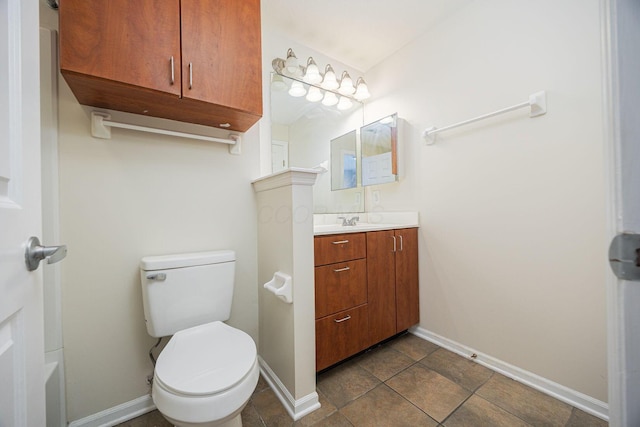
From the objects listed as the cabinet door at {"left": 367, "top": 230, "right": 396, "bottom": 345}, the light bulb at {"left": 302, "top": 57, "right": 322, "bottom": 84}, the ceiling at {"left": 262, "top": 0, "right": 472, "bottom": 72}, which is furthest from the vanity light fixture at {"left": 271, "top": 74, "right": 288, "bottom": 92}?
the cabinet door at {"left": 367, "top": 230, "right": 396, "bottom": 345}

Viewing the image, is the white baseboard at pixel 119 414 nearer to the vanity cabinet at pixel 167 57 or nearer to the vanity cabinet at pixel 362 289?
the vanity cabinet at pixel 362 289

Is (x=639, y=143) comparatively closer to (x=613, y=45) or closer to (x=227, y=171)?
(x=613, y=45)

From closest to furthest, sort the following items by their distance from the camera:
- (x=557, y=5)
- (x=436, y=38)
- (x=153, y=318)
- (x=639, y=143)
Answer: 1. (x=639, y=143)
2. (x=153, y=318)
3. (x=557, y=5)
4. (x=436, y=38)

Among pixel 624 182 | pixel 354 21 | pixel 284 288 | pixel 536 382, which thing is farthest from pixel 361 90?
pixel 536 382

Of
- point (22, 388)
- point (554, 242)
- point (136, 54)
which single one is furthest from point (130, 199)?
point (554, 242)

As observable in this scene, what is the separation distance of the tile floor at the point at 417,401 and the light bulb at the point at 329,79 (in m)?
2.12

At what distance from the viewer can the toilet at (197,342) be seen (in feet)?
2.76

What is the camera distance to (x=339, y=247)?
1.48 m

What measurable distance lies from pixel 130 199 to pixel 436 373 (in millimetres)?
A: 2027

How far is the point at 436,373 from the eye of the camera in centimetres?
152

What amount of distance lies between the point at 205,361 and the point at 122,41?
1334mm

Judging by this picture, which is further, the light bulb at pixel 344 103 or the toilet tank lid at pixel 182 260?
the light bulb at pixel 344 103

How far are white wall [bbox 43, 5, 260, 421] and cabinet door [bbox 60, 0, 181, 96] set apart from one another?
0.95ft

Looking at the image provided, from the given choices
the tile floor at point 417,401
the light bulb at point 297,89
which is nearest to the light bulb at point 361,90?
the light bulb at point 297,89
